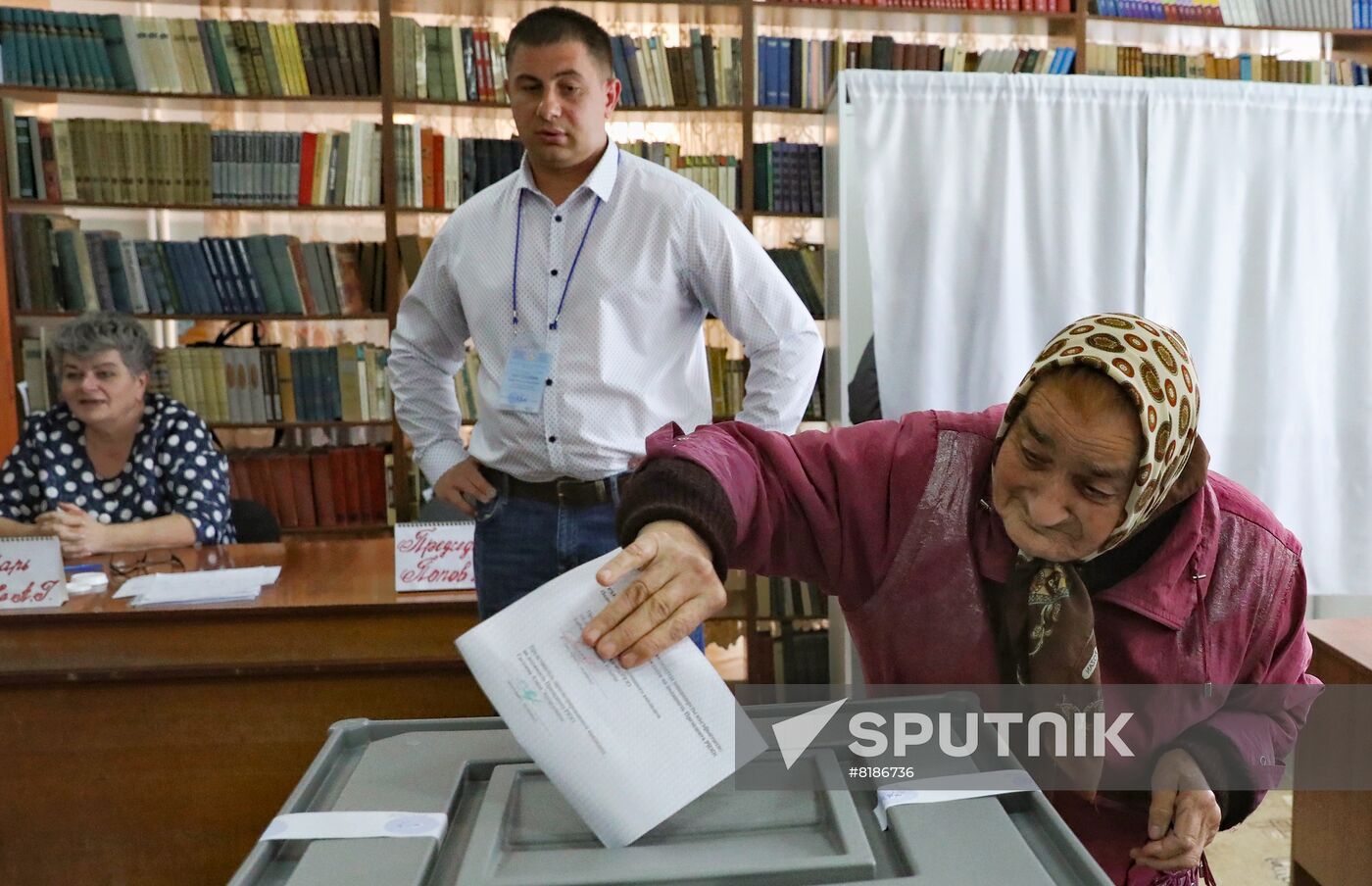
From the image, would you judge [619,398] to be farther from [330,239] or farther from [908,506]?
[330,239]

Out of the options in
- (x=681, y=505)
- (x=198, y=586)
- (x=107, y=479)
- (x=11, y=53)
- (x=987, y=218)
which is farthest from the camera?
(x=11, y=53)

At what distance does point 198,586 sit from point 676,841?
1.64 m

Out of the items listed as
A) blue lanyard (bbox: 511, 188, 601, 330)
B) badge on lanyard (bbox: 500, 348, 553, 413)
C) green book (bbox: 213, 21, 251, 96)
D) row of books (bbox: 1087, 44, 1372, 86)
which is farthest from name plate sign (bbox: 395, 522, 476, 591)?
row of books (bbox: 1087, 44, 1372, 86)

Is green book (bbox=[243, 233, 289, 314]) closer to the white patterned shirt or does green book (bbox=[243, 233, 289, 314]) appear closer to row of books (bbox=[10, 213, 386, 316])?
row of books (bbox=[10, 213, 386, 316])

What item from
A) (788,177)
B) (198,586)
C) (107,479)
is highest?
(788,177)

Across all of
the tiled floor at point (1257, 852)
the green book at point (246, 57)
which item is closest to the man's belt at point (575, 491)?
the tiled floor at point (1257, 852)

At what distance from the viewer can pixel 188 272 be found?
11.5 feet

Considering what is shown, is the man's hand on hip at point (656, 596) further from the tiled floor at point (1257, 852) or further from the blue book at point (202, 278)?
the blue book at point (202, 278)

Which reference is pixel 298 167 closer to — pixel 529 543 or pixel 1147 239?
pixel 529 543

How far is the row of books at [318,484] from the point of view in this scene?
3.58m

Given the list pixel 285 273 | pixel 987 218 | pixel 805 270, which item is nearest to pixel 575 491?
pixel 987 218

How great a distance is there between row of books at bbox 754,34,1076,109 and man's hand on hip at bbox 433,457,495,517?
2158 millimetres

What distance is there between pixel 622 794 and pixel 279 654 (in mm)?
1505

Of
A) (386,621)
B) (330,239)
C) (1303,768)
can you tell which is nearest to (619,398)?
(386,621)
